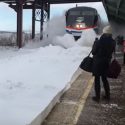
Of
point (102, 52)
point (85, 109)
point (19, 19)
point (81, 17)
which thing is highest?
point (102, 52)

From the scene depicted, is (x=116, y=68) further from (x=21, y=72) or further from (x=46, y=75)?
(x=21, y=72)

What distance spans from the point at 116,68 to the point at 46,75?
300cm

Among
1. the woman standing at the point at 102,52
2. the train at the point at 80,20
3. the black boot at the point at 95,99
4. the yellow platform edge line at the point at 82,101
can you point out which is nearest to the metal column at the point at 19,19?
the train at the point at 80,20

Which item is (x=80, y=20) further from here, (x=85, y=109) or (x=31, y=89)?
(x=85, y=109)

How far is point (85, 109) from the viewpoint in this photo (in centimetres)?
831

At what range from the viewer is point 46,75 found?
1176 centimetres

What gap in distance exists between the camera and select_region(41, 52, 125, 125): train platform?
7398 mm

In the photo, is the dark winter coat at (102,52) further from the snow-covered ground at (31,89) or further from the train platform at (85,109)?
the snow-covered ground at (31,89)

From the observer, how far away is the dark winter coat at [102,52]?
8977 mm

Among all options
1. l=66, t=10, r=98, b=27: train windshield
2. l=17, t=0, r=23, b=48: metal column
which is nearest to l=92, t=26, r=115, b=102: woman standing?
l=66, t=10, r=98, b=27: train windshield

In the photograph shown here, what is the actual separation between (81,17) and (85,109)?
23760 mm

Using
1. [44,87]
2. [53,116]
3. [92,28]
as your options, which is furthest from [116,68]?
[92,28]

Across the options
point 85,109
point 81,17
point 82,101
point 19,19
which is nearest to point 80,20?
point 81,17

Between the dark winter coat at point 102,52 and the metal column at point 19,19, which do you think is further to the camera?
the metal column at point 19,19
